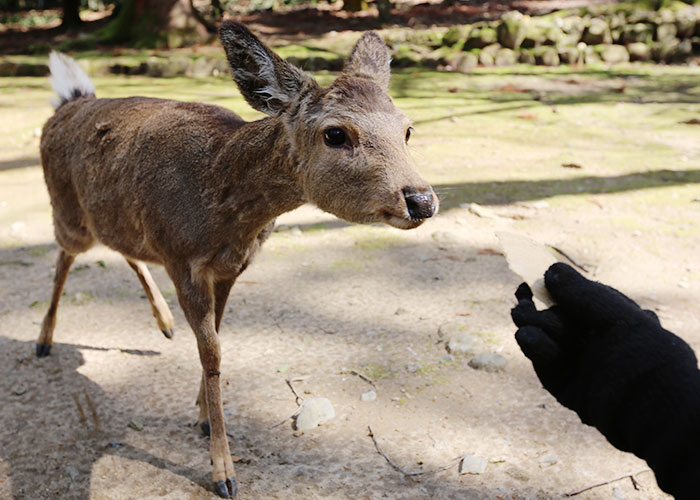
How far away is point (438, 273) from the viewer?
184 inches

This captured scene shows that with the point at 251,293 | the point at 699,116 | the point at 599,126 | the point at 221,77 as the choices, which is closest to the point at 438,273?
the point at 251,293

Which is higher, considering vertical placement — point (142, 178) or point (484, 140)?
point (142, 178)

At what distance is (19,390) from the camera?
346 cm

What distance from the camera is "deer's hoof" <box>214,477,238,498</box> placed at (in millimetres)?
2727

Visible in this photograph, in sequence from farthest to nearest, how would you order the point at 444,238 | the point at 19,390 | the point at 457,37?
1. the point at 457,37
2. the point at 444,238
3. the point at 19,390

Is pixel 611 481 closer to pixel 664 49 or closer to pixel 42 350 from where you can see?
pixel 42 350

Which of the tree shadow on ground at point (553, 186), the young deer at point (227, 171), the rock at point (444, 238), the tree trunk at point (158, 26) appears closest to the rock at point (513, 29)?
the tree trunk at point (158, 26)

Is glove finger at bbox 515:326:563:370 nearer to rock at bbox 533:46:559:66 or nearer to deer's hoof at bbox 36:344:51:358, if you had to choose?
deer's hoof at bbox 36:344:51:358

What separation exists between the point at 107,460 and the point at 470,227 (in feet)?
11.0

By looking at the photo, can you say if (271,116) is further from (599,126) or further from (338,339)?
(599,126)

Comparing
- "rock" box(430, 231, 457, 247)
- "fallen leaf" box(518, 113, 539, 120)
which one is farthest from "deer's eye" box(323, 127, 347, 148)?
"fallen leaf" box(518, 113, 539, 120)

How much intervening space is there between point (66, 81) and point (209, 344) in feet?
6.69

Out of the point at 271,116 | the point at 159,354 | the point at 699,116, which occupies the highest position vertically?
the point at 271,116

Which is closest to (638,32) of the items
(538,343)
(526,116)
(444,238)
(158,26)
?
(526,116)
